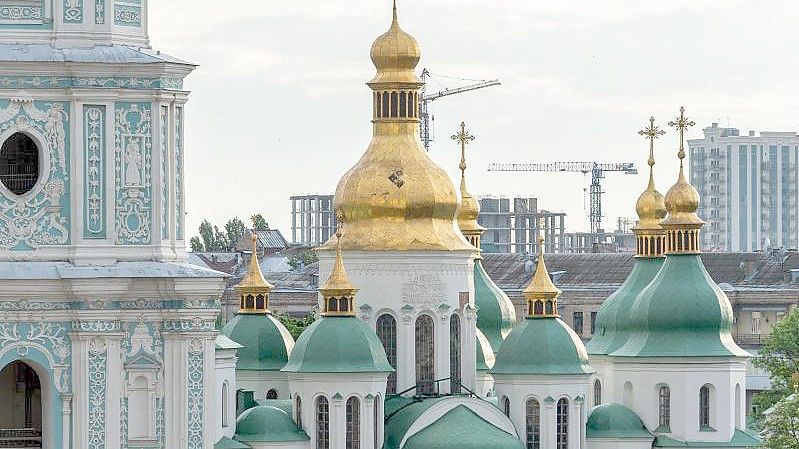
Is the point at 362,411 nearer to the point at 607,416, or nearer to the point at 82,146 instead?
the point at 607,416

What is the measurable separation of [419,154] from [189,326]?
78.4 ft

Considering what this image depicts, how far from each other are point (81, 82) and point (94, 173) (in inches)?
51.8

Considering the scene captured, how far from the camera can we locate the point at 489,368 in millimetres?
74000

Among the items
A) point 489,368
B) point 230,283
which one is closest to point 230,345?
point 489,368

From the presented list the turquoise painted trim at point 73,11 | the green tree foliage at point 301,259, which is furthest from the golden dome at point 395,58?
the green tree foliage at point 301,259

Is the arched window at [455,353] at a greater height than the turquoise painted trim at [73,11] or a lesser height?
lesser

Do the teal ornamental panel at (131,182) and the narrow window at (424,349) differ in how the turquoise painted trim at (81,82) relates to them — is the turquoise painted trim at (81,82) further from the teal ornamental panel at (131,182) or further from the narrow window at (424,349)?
the narrow window at (424,349)

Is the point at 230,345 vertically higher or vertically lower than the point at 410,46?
lower

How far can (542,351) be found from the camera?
7075 cm

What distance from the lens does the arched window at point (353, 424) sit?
68375mm

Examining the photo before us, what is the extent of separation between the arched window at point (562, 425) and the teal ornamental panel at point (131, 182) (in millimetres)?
23339

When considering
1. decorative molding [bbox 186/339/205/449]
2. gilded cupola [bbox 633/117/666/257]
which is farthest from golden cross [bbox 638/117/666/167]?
decorative molding [bbox 186/339/205/449]

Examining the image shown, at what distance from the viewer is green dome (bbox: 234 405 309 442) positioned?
68688mm

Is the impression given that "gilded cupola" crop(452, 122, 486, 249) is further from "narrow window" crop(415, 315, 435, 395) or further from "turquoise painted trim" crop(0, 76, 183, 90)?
"turquoise painted trim" crop(0, 76, 183, 90)
